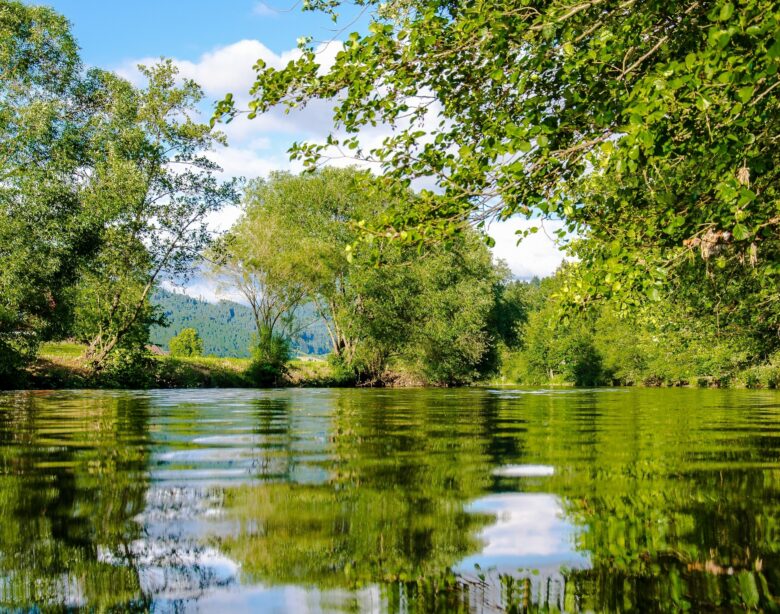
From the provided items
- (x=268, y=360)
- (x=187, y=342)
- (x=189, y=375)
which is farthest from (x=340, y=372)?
(x=187, y=342)

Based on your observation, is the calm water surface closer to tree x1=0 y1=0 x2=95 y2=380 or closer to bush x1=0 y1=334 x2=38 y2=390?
tree x1=0 y1=0 x2=95 y2=380

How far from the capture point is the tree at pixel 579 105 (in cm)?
691

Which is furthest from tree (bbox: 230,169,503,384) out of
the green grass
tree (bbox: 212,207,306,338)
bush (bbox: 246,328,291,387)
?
the green grass

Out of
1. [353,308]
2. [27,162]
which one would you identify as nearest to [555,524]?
[27,162]

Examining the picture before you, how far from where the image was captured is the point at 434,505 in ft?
14.1

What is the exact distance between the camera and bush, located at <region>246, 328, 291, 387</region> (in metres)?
50.9

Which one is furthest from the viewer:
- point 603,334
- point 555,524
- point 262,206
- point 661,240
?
point 603,334

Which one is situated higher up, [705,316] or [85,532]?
[705,316]

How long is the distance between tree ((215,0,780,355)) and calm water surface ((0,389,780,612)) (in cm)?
321

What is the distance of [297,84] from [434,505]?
Answer: 661 centimetres

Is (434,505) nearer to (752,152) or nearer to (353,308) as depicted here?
(752,152)

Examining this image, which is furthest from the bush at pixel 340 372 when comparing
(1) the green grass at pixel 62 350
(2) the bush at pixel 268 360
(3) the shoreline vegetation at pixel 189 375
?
(1) the green grass at pixel 62 350

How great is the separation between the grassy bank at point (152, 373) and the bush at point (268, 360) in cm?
54

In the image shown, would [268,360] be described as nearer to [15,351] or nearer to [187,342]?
[15,351]
